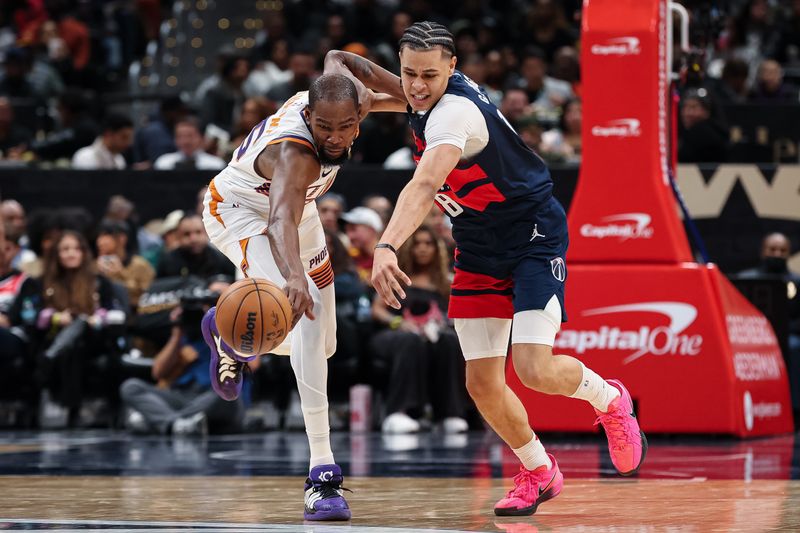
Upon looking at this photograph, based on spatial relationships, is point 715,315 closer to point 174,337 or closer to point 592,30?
point 592,30

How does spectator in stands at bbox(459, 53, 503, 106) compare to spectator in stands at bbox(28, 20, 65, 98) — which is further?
spectator in stands at bbox(28, 20, 65, 98)

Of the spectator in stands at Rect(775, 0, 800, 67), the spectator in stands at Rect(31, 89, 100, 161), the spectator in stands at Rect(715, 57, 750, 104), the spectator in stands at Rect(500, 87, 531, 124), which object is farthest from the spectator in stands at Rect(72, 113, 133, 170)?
the spectator in stands at Rect(775, 0, 800, 67)

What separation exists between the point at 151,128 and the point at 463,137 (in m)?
9.33

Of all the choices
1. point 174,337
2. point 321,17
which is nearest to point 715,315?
point 174,337

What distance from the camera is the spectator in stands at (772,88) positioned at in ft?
45.3

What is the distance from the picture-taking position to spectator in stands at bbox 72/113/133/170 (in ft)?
43.6

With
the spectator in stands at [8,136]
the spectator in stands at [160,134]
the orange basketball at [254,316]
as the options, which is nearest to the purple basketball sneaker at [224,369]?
the orange basketball at [254,316]

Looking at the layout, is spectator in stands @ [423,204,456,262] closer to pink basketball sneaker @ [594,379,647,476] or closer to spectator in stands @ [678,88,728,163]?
spectator in stands @ [678,88,728,163]

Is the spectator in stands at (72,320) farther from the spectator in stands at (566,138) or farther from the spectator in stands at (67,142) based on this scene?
the spectator in stands at (566,138)

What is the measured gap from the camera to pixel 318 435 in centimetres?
562

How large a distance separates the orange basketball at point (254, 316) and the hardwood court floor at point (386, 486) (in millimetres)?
663

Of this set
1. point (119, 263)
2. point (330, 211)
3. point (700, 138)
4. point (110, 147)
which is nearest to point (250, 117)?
point (110, 147)

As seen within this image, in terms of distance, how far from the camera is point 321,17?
16953 mm

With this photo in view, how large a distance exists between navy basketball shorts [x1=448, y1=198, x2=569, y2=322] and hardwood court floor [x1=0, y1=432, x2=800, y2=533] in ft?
2.71
